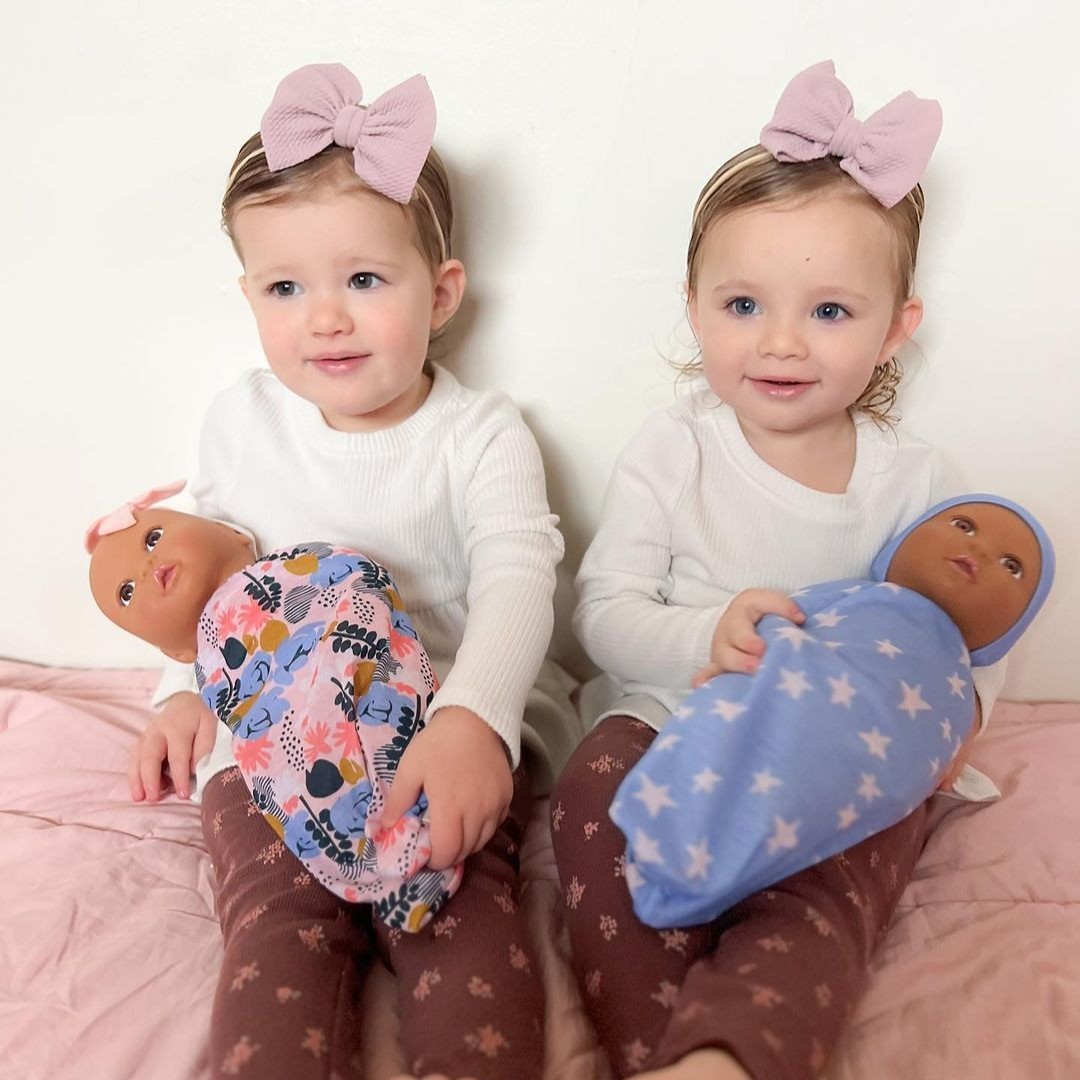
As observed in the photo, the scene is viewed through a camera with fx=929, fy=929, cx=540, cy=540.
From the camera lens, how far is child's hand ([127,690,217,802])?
3.22ft

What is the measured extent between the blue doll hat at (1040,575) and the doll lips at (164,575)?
2.25ft

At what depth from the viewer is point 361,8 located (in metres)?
0.97

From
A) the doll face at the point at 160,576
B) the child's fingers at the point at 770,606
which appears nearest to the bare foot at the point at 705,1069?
the child's fingers at the point at 770,606

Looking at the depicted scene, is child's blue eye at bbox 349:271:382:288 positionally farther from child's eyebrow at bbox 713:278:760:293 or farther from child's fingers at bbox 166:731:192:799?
child's fingers at bbox 166:731:192:799

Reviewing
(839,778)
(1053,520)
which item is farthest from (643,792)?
(1053,520)

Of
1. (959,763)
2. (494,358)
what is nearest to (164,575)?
(494,358)

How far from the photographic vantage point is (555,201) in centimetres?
102

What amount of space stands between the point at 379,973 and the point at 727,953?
0.99ft

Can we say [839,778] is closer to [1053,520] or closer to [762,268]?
[762,268]

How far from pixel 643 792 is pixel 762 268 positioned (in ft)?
1.59

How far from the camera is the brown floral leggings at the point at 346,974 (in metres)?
0.65

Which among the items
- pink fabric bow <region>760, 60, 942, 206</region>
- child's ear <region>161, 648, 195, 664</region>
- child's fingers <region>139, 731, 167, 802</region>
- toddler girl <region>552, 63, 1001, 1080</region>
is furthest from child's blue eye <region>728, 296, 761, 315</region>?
child's fingers <region>139, 731, 167, 802</region>

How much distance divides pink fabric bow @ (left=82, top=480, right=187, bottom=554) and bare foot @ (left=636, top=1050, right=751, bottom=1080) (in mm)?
677

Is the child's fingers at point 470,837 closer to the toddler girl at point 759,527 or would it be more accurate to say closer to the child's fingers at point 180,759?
the toddler girl at point 759,527
